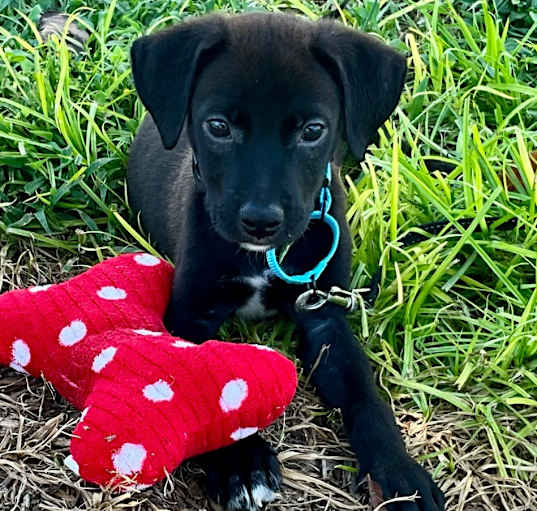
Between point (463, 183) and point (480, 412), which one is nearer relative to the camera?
point (480, 412)

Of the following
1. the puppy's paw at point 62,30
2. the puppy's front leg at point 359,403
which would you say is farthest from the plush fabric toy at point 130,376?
the puppy's paw at point 62,30

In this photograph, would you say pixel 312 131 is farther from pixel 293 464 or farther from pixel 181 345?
pixel 293 464

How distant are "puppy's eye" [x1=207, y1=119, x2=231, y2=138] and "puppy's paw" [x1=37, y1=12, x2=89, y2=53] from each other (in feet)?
6.84

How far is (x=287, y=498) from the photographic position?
296 cm

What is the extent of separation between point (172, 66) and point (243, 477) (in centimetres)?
132

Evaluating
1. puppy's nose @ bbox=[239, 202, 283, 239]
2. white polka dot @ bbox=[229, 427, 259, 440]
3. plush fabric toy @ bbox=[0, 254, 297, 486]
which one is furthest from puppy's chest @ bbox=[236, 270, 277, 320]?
white polka dot @ bbox=[229, 427, 259, 440]

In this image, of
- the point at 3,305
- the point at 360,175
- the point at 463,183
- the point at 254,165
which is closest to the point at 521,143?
the point at 463,183

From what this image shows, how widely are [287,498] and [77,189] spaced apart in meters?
1.76

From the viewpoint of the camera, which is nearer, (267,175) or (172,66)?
(267,175)

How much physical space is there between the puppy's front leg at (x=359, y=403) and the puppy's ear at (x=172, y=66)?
89 centimetres

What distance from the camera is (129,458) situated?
2.63 metres

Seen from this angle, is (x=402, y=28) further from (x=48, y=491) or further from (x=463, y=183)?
(x=48, y=491)

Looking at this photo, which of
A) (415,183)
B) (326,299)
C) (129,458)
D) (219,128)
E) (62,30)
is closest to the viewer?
(129,458)

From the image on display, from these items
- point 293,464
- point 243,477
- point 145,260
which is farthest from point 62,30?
point 243,477
